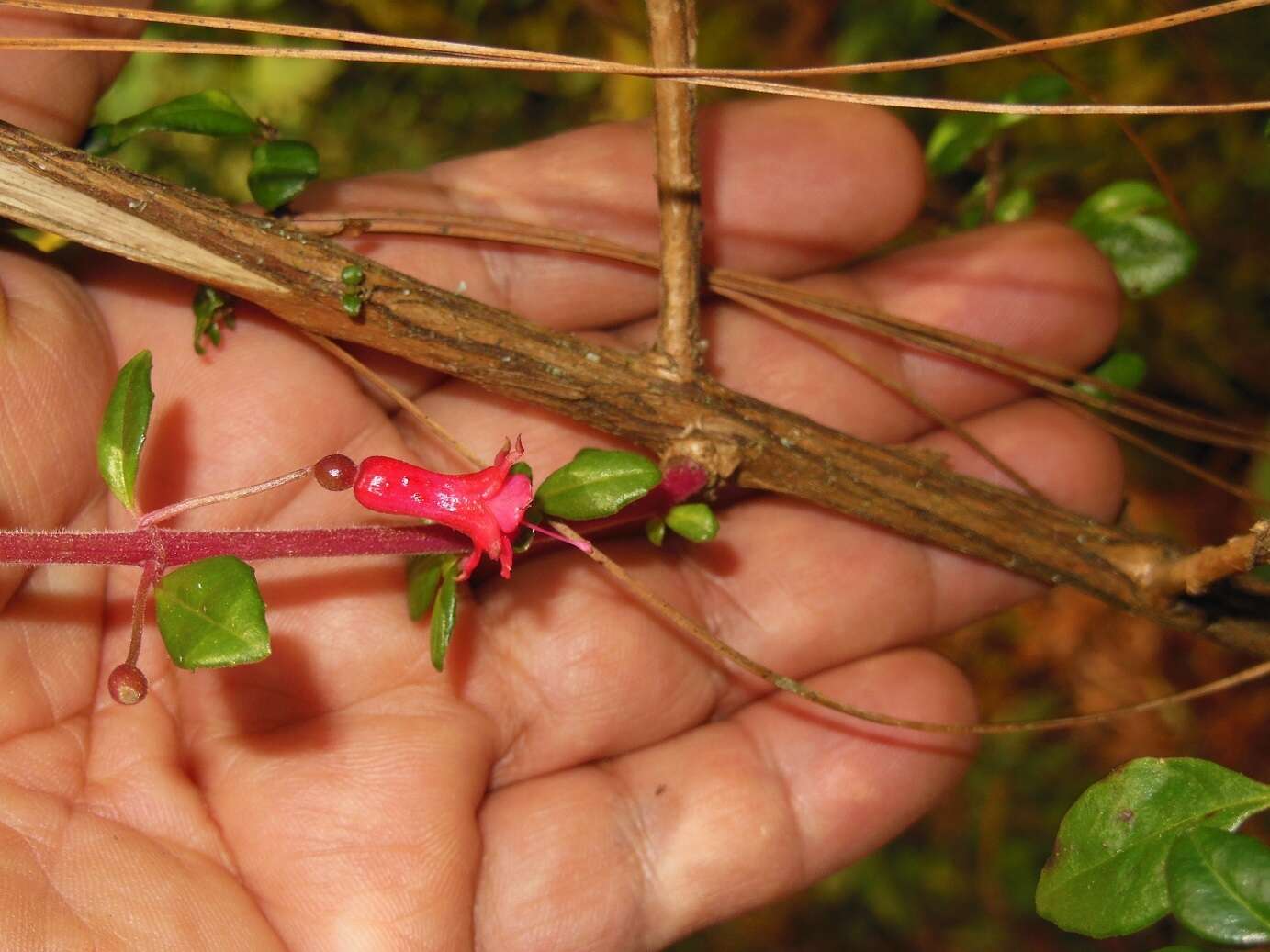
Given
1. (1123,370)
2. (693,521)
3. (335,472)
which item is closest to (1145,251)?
(1123,370)

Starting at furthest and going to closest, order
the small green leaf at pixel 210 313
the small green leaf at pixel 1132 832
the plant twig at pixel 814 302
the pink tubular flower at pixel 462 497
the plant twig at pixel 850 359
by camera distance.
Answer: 1. the plant twig at pixel 850 359
2. the plant twig at pixel 814 302
3. the small green leaf at pixel 210 313
4. the pink tubular flower at pixel 462 497
5. the small green leaf at pixel 1132 832

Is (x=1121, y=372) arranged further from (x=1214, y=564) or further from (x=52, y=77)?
(x=52, y=77)

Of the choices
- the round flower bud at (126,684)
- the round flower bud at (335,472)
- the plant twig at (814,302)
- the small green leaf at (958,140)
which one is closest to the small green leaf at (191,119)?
the plant twig at (814,302)

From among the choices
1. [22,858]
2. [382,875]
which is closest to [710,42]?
[382,875]

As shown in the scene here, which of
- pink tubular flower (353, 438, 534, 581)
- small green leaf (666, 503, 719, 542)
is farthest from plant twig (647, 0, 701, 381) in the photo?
pink tubular flower (353, 438, 534, 581)

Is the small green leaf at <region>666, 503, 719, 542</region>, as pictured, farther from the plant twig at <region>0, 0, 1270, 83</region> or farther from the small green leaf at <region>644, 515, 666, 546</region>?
the plant twig at <region>0, 0, 1270, 83</region>

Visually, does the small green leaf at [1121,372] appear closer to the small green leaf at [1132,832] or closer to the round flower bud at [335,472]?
the small green leaf at [1132,832]
